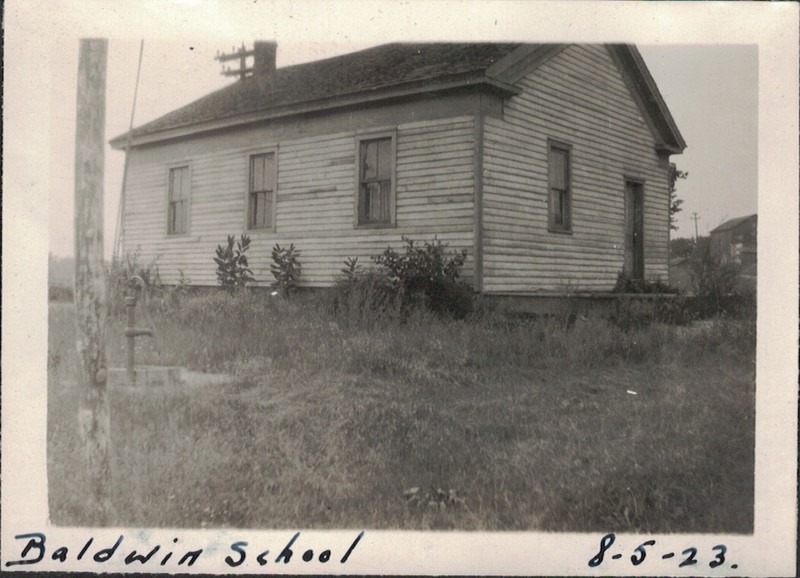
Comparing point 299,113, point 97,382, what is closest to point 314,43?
point 299,113

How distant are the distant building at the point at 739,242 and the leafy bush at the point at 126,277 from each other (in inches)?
143

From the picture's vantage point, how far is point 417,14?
3.24 metres

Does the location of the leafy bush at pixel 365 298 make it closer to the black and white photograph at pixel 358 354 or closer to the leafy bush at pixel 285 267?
the black and white photograph at pixel 358 354

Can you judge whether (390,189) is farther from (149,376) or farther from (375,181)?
(149,376)

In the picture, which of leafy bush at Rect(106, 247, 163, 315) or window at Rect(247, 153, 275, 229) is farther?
window at Rect(247, 153, 275, 229)

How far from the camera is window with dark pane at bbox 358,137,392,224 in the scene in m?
5.13

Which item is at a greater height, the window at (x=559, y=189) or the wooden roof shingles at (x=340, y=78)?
the wooden roof shingles at (x=340, y=78)

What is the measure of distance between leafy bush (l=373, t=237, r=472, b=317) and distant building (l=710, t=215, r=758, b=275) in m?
1.91

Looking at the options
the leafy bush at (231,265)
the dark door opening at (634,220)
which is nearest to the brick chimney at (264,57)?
the leafy bush at (231,265)

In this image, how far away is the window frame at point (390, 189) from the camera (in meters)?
4.99

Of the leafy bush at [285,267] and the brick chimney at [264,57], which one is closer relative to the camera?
the brick chimney at [264,57]

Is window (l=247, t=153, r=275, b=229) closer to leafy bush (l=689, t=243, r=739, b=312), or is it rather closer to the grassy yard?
the grassy yard

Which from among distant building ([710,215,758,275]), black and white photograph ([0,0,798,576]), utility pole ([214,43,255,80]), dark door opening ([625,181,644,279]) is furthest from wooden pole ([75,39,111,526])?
dark door opening ([625,181,644,279])

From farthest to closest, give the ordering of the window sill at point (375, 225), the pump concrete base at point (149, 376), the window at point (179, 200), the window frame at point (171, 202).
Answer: the window sill at point (375, 225) → the window at point (179, 200) → the window frame at point (171, 202) → the pump concrete base at point (149, 376)
